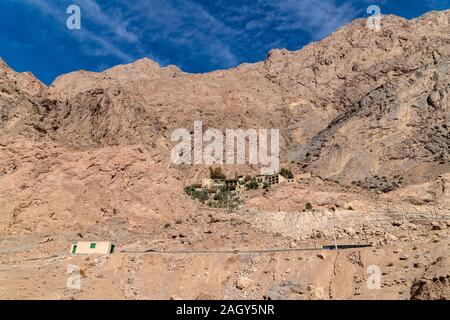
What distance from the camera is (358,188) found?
4822 centimetres

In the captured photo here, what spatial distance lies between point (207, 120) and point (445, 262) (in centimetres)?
5749

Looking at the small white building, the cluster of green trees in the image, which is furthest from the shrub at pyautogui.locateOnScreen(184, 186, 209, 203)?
the small white building

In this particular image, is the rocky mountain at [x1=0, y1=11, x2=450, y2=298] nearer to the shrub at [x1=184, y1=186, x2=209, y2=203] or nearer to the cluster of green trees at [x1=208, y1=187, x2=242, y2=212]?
the cluster of green trees at [x1=208, y1=187, x2=242, y2=212]

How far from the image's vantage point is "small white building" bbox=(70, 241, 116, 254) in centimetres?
2680

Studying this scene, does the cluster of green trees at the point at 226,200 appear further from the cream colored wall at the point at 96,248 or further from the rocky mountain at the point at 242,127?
the cream colored wall at the point at 96,248

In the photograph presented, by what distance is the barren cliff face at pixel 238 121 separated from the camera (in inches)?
1276

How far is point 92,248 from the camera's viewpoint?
88.3 ft

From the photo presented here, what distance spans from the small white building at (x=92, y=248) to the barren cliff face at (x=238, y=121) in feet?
13.2

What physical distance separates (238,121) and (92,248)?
4759 cm

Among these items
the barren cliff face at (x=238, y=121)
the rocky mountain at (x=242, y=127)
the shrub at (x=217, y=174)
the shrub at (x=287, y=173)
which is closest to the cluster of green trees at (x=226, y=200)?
the rocky mountain at (x=242, y=127)

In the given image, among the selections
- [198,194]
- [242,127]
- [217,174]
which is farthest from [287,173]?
[242,127]

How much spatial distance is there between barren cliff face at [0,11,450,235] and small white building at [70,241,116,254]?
4.01 metres

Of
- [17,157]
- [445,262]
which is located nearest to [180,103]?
Answer: [17,157]

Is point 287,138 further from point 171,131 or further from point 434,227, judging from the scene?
point 434,227
